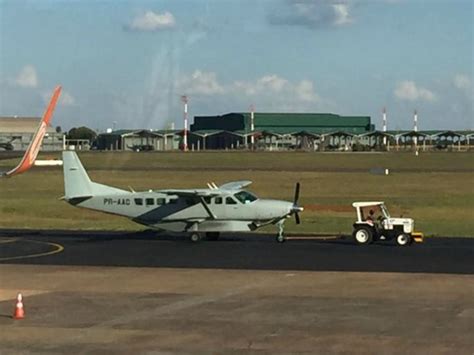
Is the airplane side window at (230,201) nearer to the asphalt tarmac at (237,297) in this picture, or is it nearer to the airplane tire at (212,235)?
the airplane tire at (212,235)

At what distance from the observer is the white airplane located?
1575 inches

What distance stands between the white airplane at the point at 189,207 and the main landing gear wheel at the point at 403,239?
468cm

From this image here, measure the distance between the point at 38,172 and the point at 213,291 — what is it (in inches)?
2874

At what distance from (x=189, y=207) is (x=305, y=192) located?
28692mm

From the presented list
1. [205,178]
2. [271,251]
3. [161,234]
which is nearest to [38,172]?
[205,178]

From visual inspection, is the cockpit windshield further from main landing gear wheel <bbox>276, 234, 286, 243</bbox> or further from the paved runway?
main landing gear wheel <bbox>276, 234, 286, 243</bbox>

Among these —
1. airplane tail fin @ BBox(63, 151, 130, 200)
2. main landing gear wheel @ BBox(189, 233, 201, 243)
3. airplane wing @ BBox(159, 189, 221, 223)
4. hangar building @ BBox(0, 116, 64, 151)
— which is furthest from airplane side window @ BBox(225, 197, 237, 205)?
hangar building @ BBox(0, 116, 64, 151)

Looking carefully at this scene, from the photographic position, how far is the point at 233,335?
18.1m

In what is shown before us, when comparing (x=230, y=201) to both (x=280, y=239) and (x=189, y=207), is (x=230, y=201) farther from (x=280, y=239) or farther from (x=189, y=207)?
(x=280, y=239)

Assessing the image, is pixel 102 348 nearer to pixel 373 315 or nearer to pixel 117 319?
pixel 117 319

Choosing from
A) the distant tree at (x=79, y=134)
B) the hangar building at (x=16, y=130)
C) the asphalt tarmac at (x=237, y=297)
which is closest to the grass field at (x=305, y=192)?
the hangar building at (x=16, y=130)

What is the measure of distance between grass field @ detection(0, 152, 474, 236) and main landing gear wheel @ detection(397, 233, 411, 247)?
18.0 ft

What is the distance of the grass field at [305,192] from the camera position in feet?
158

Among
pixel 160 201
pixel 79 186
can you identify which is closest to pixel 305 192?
pixel 160 201
